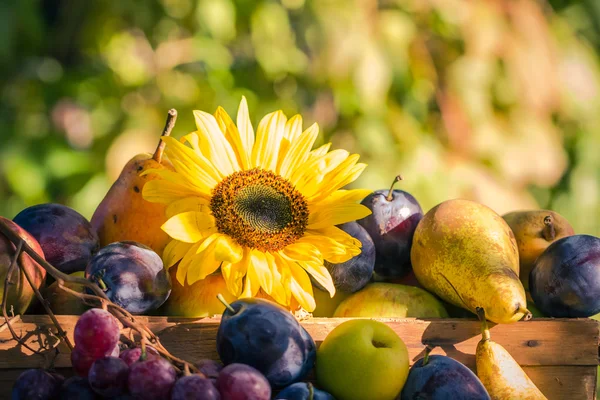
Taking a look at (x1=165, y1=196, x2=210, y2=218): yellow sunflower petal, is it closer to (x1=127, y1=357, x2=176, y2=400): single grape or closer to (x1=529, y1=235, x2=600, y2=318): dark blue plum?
(x1=127, y1=357, x2=176, y2=400): single grape

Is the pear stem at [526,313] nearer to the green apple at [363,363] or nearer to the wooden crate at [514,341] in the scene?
the wooden crate at [514,341]

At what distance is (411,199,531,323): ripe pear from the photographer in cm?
112

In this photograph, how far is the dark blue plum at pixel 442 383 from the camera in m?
0.95

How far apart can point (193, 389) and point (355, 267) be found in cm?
50

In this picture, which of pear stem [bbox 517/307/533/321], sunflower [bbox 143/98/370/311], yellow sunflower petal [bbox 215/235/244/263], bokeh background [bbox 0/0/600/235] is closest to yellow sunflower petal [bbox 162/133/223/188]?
sunflower [bbox 143/98/370/311]

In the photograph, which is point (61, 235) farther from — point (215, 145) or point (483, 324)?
point (483, 324)

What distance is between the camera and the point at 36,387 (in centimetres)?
86

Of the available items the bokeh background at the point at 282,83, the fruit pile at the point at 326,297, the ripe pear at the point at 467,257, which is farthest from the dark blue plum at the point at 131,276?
the bokeh background at the point at 282,83

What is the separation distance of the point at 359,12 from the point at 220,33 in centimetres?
59

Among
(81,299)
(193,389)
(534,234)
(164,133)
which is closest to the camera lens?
(193,389)

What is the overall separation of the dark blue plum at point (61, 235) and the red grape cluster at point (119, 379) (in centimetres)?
29

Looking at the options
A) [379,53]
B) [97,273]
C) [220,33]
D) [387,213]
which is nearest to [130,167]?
[97,273]

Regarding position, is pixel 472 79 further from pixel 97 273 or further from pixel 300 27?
pixel 97 273

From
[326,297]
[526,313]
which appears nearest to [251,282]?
[326,297]
